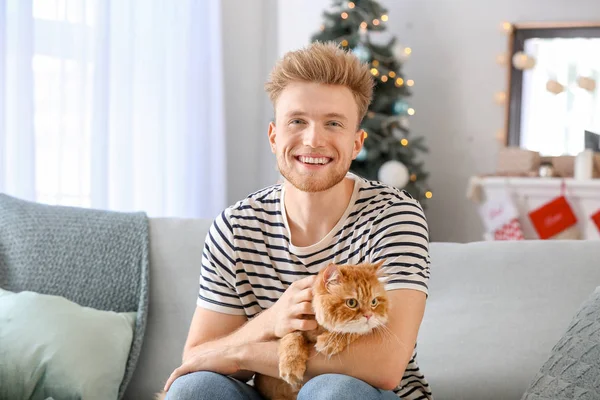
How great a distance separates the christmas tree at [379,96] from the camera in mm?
4465

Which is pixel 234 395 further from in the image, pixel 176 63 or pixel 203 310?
pixel 176 63

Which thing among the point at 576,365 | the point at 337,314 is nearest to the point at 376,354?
the point at 337,314

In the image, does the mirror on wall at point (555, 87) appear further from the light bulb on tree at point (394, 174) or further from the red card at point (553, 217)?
the light bulb on tree at point (394, 174)

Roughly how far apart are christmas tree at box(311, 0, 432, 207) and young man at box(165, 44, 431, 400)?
2655mm

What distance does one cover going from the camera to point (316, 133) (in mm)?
1672

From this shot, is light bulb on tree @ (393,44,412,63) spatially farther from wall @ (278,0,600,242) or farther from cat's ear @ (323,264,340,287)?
cat's ear @ (323,264,340,287)

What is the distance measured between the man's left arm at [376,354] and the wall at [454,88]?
3.70m

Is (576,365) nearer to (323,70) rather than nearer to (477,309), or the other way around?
(477,309)

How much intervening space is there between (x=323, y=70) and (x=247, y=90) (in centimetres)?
363

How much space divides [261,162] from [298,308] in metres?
3.93

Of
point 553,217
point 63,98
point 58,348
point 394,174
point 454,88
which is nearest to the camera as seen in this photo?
point 58,348

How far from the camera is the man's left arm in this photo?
4.87 ft

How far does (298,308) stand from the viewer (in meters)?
1.48

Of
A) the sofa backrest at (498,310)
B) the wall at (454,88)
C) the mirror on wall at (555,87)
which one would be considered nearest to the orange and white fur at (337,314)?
the sofa backrest at (498,310)
